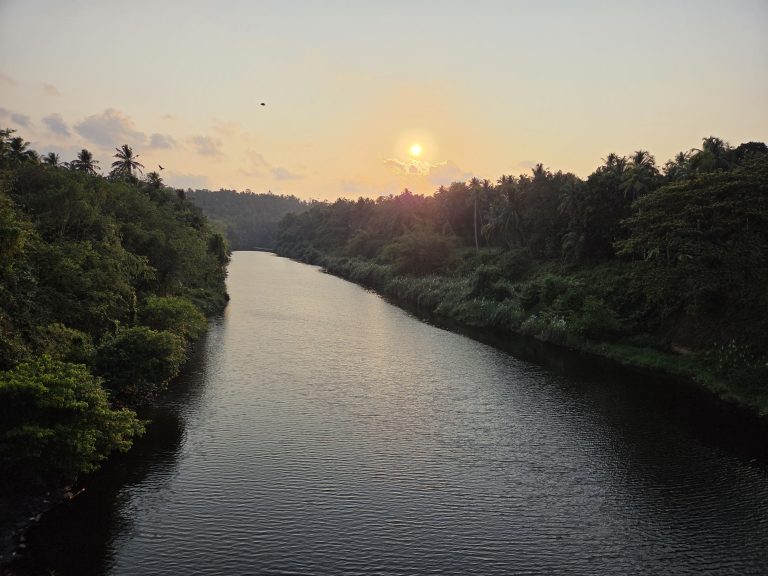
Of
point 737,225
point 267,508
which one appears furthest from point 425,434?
point 737,225

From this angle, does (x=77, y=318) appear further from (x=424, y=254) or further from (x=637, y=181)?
(x=424, y=254)

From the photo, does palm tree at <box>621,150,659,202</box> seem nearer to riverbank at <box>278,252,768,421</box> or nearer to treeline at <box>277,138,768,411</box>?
treeline at <box>277,138,768,411</box>

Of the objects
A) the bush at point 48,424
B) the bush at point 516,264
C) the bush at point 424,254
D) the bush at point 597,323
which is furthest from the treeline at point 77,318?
the bush at point 424,254

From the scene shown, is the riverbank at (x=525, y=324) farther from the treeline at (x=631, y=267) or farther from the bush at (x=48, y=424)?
the bush at (x=48, y=424)

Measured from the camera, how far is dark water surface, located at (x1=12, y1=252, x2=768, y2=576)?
70.2 feet

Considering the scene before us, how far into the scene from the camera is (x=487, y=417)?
37.3 metres

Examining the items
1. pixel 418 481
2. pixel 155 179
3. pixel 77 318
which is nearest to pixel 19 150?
pixel 155 179

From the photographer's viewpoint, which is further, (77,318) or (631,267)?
(631,267)

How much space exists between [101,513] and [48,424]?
13.7 feet

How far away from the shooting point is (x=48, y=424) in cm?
2342

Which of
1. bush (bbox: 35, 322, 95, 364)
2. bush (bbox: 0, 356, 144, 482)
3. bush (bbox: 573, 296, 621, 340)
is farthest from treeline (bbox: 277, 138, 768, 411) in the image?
bush (bbox: 35, 322, 95, 364)

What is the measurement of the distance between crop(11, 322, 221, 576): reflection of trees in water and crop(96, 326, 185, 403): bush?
221 cm

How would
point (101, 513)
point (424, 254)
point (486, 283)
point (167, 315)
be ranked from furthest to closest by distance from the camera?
point (424, 254), point (486, 283), point (167, 315), point (101, 513)

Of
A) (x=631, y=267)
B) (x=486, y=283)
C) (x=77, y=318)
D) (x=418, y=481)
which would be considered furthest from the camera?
(x=486, y=283)
